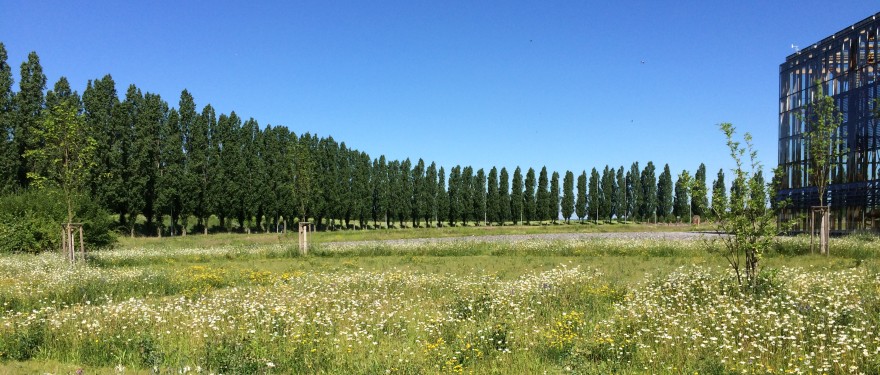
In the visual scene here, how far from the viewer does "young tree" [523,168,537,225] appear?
92812mm

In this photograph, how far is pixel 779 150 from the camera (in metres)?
55.2

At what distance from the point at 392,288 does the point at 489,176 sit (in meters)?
79.6

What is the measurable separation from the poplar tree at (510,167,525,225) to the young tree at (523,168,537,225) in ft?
2.38

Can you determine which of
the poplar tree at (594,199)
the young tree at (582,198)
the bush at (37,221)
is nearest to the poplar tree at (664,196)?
the poplar tree at (594,199)

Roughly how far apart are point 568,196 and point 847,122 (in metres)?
53.8

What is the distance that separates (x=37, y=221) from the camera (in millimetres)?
28234

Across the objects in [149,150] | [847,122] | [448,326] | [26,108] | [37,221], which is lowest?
[448,326]

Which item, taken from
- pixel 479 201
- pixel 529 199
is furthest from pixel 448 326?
pixel 529 199

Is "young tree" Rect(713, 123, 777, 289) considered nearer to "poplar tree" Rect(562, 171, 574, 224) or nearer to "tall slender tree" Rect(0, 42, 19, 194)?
"tall slender tree" Rect(0, 42, 19, 194)

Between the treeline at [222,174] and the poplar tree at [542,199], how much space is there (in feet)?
0.71

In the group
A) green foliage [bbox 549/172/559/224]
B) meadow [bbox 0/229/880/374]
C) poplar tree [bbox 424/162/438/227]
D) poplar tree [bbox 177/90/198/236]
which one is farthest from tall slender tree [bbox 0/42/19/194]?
green foliage [bbox 549/172/559/224]

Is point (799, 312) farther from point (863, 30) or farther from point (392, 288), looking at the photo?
point (863, 30)

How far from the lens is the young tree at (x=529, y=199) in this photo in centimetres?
9281

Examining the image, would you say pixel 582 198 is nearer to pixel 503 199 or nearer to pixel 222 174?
pixel 503 199
